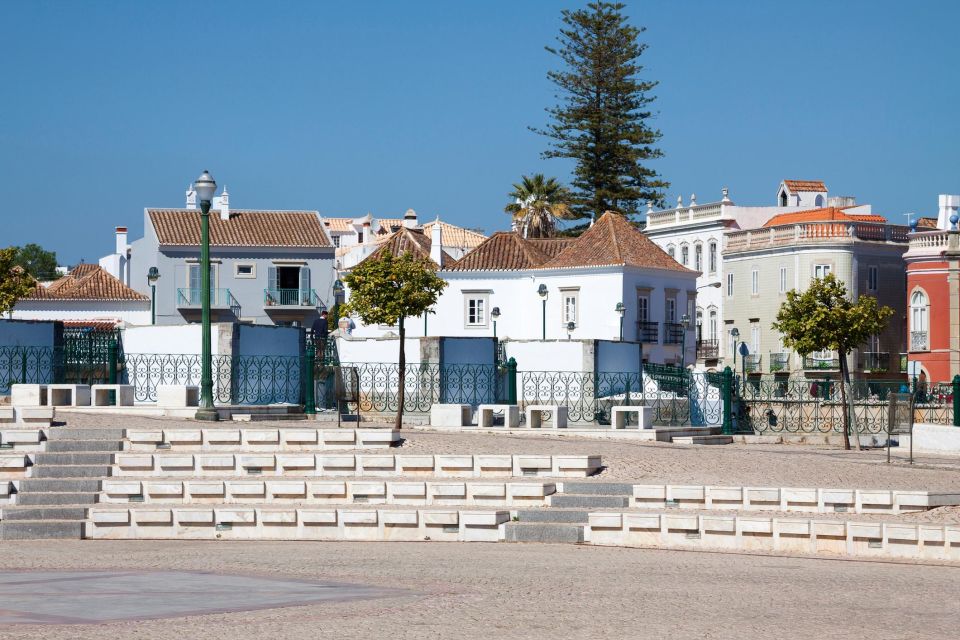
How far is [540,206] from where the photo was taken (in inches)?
2876

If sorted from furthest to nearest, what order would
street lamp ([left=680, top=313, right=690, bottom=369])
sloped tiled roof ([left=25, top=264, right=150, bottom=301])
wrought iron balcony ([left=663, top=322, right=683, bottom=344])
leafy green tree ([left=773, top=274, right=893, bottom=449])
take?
1. sloped tiled roof ([left=25, top=264, right=150, bottom=301])
2. wrought iron balcony ([left=663, top=322, right=683, bottom=344])
3. street lamp ([left=680, top=313, right=690, bottom=369])
4. leafy green tree ([left=773, top=274, right=893, bottom=449])

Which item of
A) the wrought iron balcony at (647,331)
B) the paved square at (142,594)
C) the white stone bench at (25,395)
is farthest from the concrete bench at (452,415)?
the wrought iron balcony at (647,331)

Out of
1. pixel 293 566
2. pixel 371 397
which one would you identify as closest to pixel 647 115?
Result: pixel 371 397

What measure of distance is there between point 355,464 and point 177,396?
7.72 metres

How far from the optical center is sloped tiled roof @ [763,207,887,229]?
216 ft

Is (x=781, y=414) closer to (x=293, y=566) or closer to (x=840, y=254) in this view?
(x=293, y=566)

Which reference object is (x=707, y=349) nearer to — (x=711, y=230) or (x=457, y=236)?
(x=711, y=230)

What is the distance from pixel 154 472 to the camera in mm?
18406

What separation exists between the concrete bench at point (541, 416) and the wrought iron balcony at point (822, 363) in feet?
111

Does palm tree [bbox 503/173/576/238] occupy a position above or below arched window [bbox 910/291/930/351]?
above

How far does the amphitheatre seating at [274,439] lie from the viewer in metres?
19.5

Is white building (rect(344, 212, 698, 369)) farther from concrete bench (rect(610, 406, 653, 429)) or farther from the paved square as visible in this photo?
the paved square

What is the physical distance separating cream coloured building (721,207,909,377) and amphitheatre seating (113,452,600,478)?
42.1 m

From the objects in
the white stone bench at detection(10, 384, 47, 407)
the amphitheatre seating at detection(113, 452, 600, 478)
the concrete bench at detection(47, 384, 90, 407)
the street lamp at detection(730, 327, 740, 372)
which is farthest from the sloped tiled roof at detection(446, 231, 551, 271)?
the amphitheatre seating at detection(113, 452, 600, 478)
